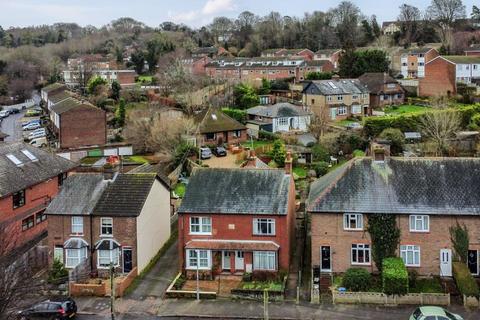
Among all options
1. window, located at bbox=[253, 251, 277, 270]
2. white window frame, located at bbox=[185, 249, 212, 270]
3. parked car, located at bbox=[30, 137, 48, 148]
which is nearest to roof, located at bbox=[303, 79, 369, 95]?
parked car, located at bbox=[30, 137, 48, 148]

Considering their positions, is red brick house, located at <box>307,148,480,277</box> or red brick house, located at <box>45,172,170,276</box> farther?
red brick house, located at <box>45,172,170,276</box>

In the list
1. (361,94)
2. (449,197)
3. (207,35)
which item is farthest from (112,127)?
(207,35)

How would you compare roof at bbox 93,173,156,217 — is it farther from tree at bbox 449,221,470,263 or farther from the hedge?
the hedge

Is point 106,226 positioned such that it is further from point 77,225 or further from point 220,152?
point 220,152

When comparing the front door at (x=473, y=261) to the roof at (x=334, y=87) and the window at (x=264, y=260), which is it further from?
the roof at (x=334, y=87)

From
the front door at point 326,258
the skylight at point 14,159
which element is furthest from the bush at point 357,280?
the skylight at point 14,159
